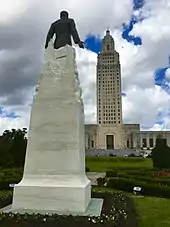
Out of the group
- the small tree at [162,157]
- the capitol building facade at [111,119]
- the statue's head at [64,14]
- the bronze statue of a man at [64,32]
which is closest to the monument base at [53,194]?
the bronze statue of a man at [64,32]

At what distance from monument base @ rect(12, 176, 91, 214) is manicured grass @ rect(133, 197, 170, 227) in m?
2.22

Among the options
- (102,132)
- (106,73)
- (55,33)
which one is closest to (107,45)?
(106,73)

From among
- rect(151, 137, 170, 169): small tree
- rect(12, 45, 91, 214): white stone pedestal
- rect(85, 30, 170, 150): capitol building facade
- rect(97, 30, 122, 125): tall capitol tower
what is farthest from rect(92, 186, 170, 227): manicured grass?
rect(97, 30, 122, 125): tall capitol tower

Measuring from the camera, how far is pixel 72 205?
950 cm

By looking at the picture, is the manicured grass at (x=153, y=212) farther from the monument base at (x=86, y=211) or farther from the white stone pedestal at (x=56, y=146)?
the white stone pedestal at (x=56, y=146)

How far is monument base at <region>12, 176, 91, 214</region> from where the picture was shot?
950cm

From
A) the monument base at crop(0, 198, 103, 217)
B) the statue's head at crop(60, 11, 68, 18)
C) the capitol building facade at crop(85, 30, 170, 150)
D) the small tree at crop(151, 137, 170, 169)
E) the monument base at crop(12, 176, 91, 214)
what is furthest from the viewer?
the capitol building facade at crop(85, 30, 170, 150)

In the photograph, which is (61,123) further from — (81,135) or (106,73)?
(106,73)

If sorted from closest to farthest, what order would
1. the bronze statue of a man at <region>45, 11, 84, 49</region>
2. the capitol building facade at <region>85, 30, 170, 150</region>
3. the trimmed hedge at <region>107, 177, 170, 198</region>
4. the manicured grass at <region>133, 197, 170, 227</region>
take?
Answer: 1. the manicured grass at <region>133, 197, 170, 227</region>
2. the bronze statue of a man at <region>45, 11, 84, 49</region>
3. the trimmed hedge at <region>107, 177, 170, 198</region>
4. the capitol building facade at <region>85, 30, 170, 150</region>

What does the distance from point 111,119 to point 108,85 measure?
1612 centimetres

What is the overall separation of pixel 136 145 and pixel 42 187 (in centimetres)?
12064

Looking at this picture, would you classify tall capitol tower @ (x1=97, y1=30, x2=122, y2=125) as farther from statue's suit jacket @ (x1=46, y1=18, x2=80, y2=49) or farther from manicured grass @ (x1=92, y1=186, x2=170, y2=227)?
statue's suit jacket @ (x1=46, y1=18, x2=80, y2=49)

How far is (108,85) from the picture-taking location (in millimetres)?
137375

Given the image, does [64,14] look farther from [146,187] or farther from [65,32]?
[146,187]
